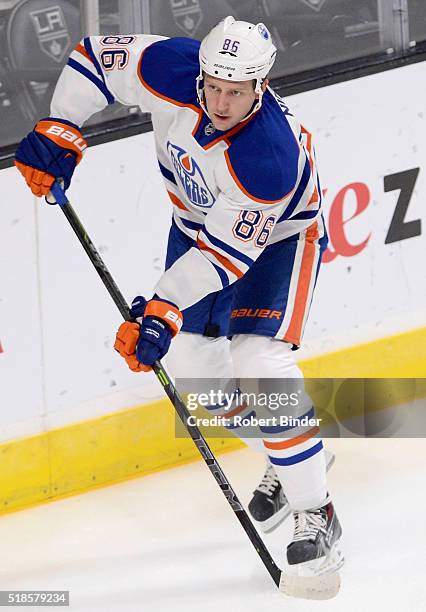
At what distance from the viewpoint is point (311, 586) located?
359 cm

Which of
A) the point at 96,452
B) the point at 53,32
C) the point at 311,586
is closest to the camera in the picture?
the point at 311,586

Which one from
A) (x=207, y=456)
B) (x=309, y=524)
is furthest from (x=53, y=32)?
(x=309, y=524)

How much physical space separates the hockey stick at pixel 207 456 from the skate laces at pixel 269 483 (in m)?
0.23

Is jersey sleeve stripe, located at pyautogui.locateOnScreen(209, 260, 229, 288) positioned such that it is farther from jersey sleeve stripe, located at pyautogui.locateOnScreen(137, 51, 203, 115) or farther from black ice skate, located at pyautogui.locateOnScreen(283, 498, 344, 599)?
black ice skate, located at pyautogui.locateOnScreen(283, 498, 344, 599)

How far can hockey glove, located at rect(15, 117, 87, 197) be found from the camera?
3613mm

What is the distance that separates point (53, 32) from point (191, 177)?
892mm

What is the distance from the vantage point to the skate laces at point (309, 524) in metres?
3.66

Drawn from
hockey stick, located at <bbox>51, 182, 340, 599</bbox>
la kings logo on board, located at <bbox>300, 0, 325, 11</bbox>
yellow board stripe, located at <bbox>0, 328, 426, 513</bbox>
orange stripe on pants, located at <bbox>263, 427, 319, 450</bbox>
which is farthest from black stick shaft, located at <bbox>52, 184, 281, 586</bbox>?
la kings logo on board, located at <bbox>300, 0, 325, 11</bbox>

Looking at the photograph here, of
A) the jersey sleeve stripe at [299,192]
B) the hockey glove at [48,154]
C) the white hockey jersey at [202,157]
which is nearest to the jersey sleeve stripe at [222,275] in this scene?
the white hockey jersey at [202,157]

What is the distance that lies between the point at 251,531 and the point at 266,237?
75 centimetres

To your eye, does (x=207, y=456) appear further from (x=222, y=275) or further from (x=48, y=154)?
(x=48, y=154)

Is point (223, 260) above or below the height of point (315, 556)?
above

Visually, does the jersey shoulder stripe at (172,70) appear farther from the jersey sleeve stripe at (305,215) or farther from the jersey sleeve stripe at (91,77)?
the jersey sleeve stripe at (305,215)

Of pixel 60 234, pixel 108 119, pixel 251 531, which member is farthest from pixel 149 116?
pixel 251 531
